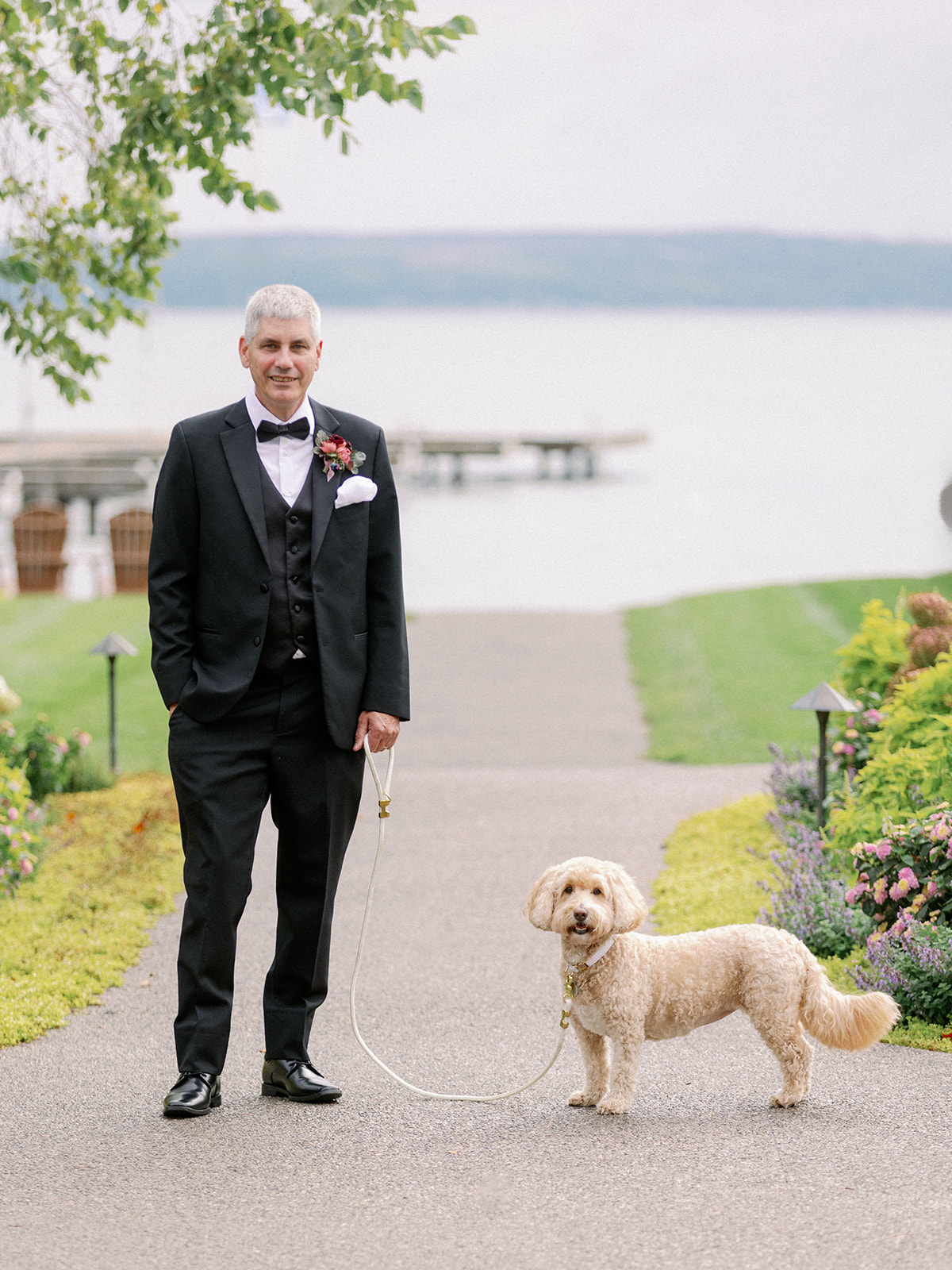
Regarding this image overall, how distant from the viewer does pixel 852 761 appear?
8.03 m

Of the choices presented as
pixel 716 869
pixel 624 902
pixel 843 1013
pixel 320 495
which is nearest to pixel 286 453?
pixel 320 495

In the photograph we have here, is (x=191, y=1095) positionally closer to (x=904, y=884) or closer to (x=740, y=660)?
(x=904, y=884)

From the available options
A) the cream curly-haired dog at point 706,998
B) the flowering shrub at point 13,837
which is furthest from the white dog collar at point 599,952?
the flowering shrub at point 13,837

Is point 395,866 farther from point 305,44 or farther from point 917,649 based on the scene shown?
point 305,44

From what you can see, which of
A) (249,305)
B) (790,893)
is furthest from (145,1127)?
(790,893)

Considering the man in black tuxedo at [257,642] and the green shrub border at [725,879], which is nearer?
the man in black tuxedo at [257,642]

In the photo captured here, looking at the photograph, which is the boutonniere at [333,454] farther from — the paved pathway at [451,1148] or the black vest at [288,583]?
the paved pathway at [451,1148]

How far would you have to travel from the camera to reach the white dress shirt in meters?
4.36

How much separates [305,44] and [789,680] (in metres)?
9.07

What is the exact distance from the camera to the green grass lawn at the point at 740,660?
39.3 ft

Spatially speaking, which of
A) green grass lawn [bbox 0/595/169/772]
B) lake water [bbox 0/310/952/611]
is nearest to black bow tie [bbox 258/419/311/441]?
green grass lawn [bbox 0/595/169/772]

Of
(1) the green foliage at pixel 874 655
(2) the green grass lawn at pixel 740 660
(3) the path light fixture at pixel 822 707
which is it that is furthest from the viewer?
(2) the green grass lawn at pixel 740 660

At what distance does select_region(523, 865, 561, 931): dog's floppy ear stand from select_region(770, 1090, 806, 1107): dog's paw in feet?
2.94

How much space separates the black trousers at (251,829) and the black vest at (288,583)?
0.06 meters
